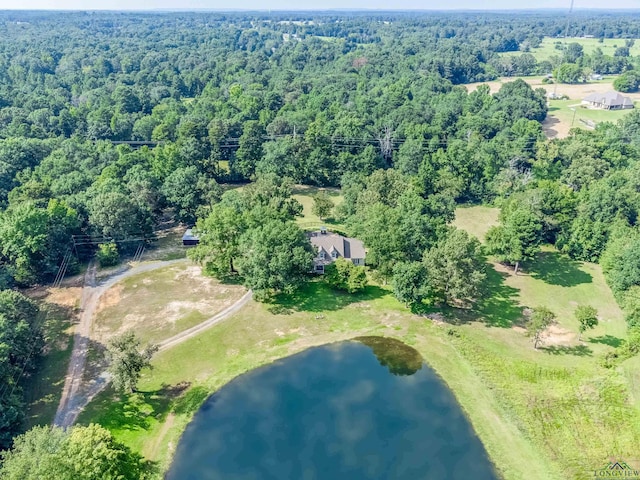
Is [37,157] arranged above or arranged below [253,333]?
above

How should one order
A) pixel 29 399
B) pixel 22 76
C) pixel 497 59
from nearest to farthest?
pixel 29 399 < pixel 22 76 < pixel 497 59

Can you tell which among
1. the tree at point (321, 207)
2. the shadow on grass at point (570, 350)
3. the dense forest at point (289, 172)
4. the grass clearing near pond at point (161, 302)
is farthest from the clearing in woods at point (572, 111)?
the grass clearing near pond at point (161, 302)

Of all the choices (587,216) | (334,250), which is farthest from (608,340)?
(334,250)

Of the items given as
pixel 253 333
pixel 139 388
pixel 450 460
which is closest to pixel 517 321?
pixel 450 460

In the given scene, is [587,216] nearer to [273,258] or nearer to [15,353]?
[273,258]

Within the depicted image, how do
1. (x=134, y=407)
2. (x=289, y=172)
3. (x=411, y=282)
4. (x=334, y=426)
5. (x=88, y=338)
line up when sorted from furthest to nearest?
(x=289, y=172) < (x=411, y=282) < (x=88, y=338) < (x=134, y=407) < (x=334, y=426)

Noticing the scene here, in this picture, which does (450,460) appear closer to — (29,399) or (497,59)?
(29,399)

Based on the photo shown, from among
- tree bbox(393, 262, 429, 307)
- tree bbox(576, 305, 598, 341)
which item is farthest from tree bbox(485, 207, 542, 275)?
tree bbox(393, 262, 429, 307)
